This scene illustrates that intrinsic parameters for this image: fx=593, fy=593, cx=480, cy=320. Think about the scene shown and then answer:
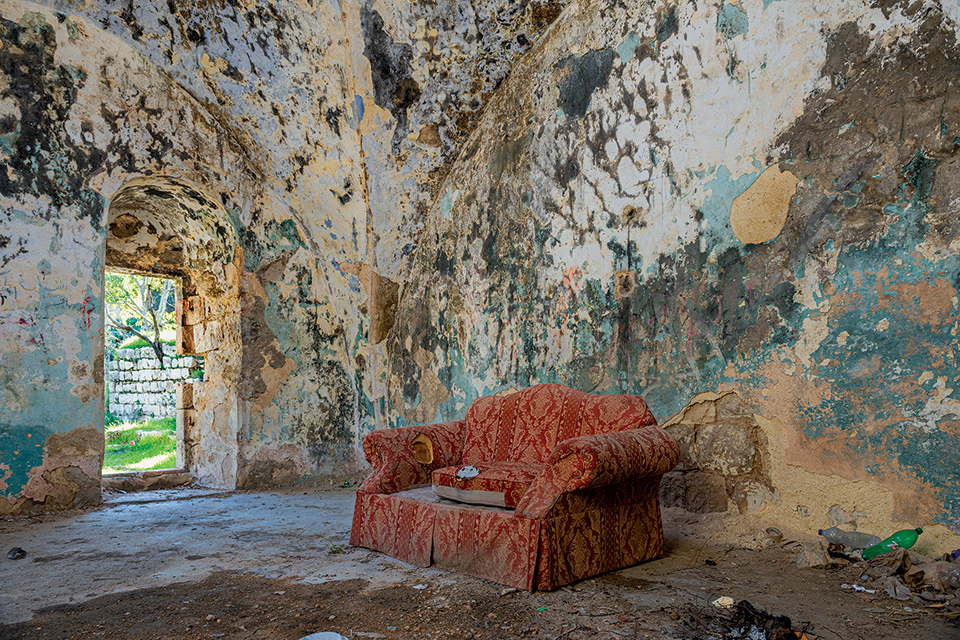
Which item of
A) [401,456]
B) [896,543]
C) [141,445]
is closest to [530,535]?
[401,456]

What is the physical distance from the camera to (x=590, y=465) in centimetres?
235

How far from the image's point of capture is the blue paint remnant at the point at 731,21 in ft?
11.1

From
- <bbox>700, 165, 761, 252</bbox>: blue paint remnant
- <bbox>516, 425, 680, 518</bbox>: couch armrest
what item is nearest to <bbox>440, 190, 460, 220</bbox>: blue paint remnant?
<bbox>700, 165, 761, 252</bbox>: blue paint remnant

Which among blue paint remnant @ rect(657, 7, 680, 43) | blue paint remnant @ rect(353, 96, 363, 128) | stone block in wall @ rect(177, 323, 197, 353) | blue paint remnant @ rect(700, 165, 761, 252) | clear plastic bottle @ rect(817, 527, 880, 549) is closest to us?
clear plastic bottle @ rect(817, 527, 880, 549)

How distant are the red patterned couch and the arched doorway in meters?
2.81

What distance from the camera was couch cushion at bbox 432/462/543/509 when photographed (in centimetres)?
264

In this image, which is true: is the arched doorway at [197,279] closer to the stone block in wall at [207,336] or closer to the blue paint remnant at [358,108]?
the stone block in wall at [207,336]

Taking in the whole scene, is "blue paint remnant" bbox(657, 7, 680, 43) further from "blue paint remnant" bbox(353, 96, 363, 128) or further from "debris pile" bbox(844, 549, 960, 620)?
"debris pile" bbox(844, 549, 960, 620)

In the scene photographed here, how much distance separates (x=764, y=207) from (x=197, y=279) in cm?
527

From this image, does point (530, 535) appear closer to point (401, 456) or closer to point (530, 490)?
point (530, 490)

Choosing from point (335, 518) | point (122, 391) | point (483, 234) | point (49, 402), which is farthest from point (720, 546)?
point (122, 391)

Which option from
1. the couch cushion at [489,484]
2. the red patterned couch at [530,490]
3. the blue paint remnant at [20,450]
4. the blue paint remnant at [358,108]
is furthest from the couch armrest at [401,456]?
the blue paint remnant at [358,108]

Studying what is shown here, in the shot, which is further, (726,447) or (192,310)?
(192,310)

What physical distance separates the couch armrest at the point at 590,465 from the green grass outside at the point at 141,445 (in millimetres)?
9040
